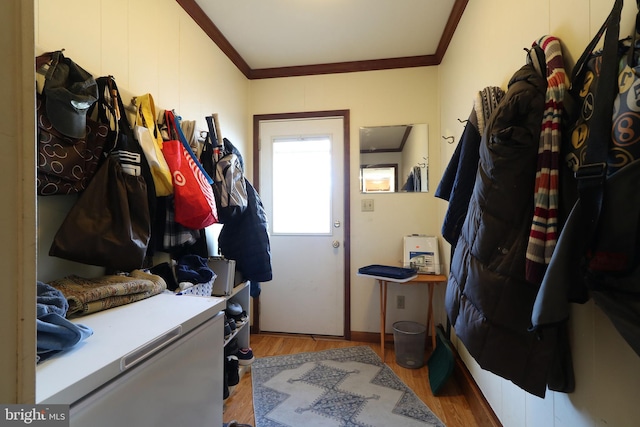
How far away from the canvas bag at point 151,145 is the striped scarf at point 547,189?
1278 mm

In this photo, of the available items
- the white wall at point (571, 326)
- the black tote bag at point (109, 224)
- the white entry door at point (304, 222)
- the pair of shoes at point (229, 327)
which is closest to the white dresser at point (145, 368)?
the black tote bag at point (109, 224)

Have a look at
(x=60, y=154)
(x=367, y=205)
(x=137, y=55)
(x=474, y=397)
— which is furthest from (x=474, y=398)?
(x=137, y=55)

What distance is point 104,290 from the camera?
35.2 inches

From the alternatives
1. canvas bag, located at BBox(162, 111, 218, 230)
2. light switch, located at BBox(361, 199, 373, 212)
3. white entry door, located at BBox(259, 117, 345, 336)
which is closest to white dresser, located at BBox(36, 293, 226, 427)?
canvas bag, located at BBox(162, 111, 218, 230)

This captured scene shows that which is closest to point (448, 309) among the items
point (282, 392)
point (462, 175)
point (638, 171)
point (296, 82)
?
point (462, 175)

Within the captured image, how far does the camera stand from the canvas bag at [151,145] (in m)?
1.12

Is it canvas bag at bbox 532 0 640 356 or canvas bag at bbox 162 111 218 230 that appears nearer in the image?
canvas bag at bbox 532 0 640 356

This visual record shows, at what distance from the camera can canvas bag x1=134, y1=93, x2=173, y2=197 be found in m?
1.12

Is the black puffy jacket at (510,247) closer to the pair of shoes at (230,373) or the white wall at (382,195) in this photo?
the pair of shoes at (230,373)

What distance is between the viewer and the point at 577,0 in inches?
31.3

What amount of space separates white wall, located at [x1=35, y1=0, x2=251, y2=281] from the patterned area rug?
1.21 metres

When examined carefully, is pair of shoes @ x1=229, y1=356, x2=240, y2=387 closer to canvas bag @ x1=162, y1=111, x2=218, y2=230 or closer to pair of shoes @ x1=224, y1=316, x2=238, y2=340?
pair of shoes @ x1=224, y1=316, x2=238, y2=340

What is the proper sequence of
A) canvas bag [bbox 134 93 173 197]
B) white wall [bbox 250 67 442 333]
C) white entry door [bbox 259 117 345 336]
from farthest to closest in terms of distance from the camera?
white entry door [bbox 259 117 345 336], white wall [bbox 250 67 442 333], canvas bag [bbox 134 93 173 197]

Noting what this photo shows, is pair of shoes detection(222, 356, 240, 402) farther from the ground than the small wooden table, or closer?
closer
